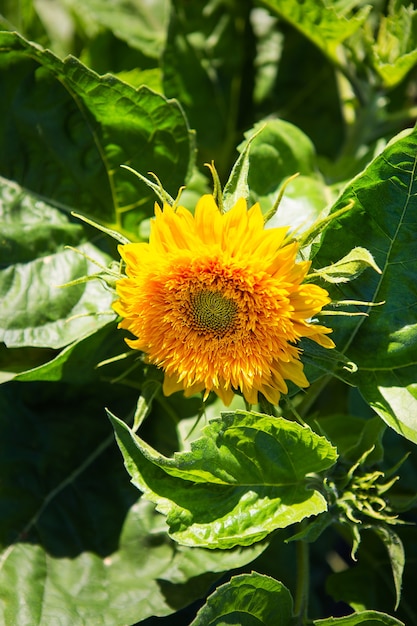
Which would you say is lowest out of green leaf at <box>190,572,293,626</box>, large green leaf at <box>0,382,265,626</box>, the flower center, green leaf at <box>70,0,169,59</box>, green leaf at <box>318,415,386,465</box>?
large green leaf at <box>0,382,265,626</box>

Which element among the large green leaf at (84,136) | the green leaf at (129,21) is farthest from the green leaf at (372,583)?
the green leaf at (129,21)

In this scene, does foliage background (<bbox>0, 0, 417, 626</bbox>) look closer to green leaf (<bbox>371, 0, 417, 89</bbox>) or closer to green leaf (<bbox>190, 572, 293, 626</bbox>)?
green leaf (<bbox>371, 0, 417, 89</bbox>)

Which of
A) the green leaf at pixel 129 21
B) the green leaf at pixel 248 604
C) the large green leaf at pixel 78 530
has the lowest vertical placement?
the large green leaf at pixel 78 530

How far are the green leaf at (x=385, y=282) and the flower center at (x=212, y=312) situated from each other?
0.20 metres

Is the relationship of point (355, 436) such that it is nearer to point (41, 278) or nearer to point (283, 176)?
point (283, 176)

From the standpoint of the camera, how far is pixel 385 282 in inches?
53.9

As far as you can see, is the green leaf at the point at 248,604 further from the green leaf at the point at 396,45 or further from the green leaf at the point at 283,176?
the green leaf at the point at 396,45

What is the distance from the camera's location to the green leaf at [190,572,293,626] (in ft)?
4.24

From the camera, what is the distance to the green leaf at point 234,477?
1277mm

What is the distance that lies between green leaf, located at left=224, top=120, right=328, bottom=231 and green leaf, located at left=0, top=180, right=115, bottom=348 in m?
0.42

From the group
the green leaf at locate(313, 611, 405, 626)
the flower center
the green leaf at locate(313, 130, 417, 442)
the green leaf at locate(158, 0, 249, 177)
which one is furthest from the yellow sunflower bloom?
the green leaf at locate(158, 0, 249, 177)

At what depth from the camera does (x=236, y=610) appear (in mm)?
1344

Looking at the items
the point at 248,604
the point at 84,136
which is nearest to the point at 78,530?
the point at 248,604

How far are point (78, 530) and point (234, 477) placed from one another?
1.83ft
